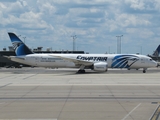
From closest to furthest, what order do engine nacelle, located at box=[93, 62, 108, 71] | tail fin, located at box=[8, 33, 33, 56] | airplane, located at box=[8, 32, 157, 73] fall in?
engine nacelle, located at box=[93, 62, 108, 71] < airplane, located at box=[8, 32, 157, 73] < tail fin, located at box=[8, 33, 33, 56]

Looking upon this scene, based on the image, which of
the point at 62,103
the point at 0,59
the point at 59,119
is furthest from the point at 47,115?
the point at 0,59

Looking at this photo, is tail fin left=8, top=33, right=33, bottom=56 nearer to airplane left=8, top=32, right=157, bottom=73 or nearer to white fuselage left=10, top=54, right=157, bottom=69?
airplane left=8, top=32, right=157, bottom=73

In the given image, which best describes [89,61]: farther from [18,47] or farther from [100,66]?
[18,47]

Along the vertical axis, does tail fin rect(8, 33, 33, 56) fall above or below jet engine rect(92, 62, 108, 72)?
above

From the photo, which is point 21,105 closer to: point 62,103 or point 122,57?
point 62,103

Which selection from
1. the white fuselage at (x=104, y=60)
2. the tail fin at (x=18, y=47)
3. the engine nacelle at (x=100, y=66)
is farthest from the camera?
the tail fin at (x=18, y=47)

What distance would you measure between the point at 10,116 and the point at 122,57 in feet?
131

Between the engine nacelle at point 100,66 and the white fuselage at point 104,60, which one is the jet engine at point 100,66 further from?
the white fuselage at point 104,60

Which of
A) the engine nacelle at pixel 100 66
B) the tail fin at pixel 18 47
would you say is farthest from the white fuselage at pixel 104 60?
the engine nacelle at pixel 100 66

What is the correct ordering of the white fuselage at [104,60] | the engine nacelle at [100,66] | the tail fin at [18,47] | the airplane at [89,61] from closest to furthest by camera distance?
1. the engine nacelle at [100,66]
2. the airplane at [89,61]
3. the white fuselage at [104,60]
4. the tail fin at [18,47]

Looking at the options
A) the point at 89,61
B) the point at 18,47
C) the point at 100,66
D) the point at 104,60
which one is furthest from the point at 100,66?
the point at 18,47

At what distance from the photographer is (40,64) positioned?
5197 centimetres

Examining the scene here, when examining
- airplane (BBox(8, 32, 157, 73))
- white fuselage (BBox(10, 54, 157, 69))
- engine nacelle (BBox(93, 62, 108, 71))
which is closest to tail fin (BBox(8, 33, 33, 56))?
airplane (BBox(8, 32, 157, 73))

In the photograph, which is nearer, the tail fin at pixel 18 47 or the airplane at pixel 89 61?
the airplane at pixel 89 61
